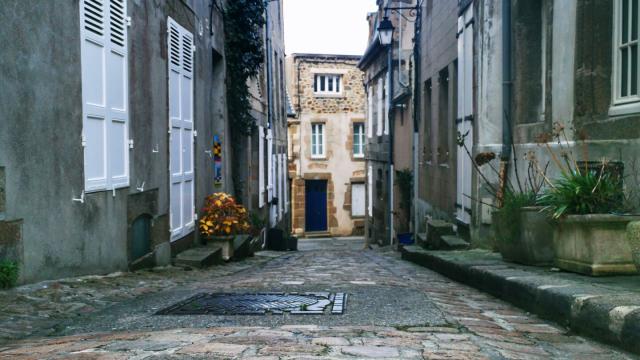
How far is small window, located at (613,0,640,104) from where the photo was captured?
603 cm

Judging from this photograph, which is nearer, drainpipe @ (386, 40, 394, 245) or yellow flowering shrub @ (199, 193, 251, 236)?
yellow flowering shrub @ (199, 193, 251, 236)

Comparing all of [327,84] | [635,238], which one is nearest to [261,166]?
[635,238]

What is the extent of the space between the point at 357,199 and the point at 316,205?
6.56 ft

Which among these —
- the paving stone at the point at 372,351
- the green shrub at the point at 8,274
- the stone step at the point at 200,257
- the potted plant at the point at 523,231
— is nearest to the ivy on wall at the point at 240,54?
the stone step at the point at 200,257

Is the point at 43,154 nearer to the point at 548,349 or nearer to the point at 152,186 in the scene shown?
the point at 152,186

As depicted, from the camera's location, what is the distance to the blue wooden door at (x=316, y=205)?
34.2 meters

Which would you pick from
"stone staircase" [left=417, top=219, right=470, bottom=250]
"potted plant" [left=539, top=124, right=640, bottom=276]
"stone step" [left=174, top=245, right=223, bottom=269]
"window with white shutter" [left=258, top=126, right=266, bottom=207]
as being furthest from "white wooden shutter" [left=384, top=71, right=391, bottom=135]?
"potted plant" [left=539, top=124, right=640, bottom=276]

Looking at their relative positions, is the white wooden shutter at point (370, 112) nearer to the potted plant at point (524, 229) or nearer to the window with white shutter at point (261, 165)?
the window with white shutter at point (261, 165)

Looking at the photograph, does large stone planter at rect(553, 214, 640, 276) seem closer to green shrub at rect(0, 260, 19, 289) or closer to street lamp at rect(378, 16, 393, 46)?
green shrub at rect(0, 260, 19, 289)

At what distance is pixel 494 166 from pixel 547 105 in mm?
1711

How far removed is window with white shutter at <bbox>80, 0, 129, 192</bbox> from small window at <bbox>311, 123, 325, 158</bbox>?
26233 mm

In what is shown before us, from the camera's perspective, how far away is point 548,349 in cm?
402

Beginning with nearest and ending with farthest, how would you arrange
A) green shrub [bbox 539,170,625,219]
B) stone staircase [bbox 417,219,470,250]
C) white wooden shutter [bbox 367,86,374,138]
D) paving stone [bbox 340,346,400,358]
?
1. paving stone [bbox 340,346,400,358]
2. green shrub [bbox 539,170,625,219]
3. stone staircase [bbox 417,219,470,250]
4. white wooden shutter [bbox 367,86,374,138]

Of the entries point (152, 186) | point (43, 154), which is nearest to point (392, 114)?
point (152, 186)
